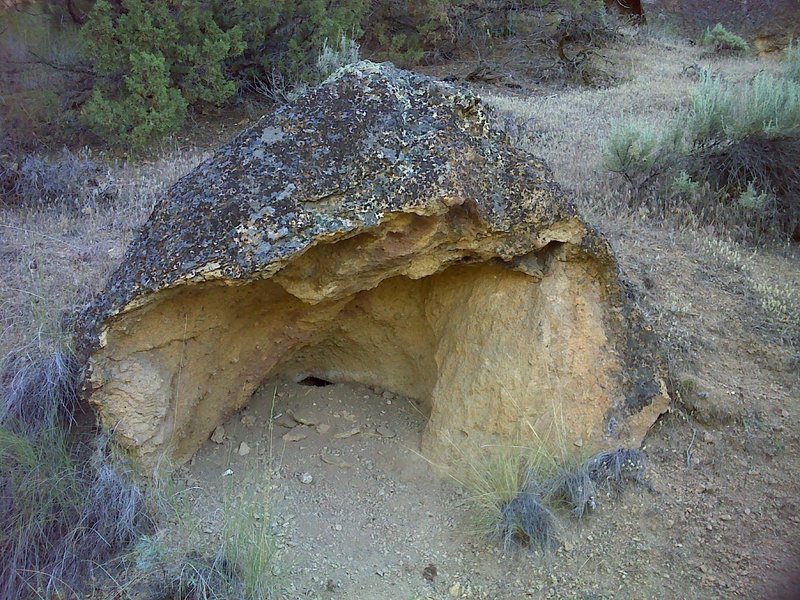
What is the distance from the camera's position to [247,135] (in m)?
2.91

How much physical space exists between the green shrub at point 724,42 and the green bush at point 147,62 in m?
7.76

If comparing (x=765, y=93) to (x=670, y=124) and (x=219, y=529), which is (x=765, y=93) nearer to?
(x=670, y=124)

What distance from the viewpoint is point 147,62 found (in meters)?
6.67

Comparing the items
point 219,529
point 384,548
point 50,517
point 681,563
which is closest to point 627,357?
point 681,563

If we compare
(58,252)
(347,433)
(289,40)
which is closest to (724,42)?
(289,40)

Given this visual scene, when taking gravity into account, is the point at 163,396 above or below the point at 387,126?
below

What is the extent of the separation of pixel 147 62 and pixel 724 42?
28.8 ft

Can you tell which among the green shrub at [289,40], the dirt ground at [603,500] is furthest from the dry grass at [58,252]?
the green shrub at [289,40]

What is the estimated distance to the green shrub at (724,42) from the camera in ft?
38.1

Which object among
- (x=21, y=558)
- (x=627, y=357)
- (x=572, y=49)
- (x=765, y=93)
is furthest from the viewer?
(x=572, y=49)

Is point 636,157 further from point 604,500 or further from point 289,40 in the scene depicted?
point 289,40

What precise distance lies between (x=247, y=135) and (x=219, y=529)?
1432 mm

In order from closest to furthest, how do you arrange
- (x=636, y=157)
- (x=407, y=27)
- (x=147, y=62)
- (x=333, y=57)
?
(x=636, y=157) → (x=147, y=62) → (x=333, y=57) → (x=407, y=27)

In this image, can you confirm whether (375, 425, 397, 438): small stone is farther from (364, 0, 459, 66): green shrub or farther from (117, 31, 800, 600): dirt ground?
(364, 0, 459, 66): green shrub
